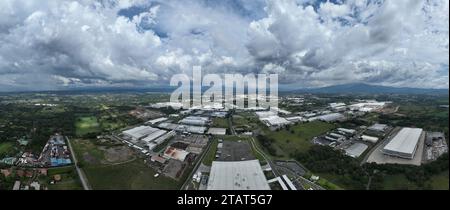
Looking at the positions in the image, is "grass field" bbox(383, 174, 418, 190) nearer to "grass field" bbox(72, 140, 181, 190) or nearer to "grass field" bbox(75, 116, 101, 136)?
"grass field" bbox(72, 140, 181, 190)

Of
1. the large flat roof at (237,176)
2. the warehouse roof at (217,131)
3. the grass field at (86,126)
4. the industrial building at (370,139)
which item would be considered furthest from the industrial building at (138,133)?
the industrial building at (370,139)

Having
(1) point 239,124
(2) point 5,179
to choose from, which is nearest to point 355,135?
(1) point 239,124

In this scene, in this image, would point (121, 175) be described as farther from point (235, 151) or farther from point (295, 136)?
point (295, 136)

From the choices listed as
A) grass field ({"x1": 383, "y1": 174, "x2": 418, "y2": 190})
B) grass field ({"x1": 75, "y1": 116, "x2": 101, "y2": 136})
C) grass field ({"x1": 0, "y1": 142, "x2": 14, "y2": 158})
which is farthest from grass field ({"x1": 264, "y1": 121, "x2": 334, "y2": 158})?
grass field ({"x1": 0, "y1": 142, "x2": 14, "y2": 158})

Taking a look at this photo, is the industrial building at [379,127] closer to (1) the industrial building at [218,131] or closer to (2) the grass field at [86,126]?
(1) the industrial building at [218,131]
